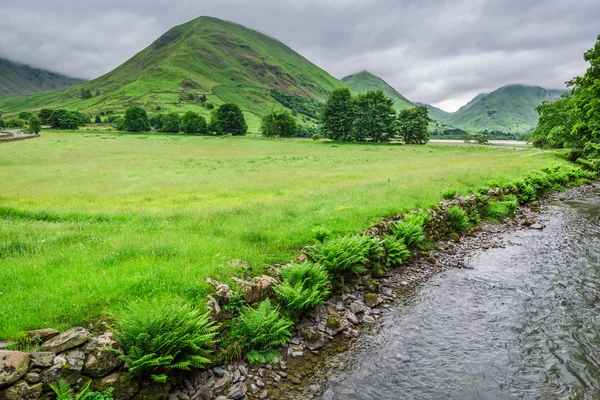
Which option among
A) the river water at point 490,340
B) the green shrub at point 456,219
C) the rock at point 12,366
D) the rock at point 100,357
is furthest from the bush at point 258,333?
the green shrub at point 456,219

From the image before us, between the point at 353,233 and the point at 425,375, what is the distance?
22.7 feet

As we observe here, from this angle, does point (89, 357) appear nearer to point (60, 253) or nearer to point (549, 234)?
point (60, 253)

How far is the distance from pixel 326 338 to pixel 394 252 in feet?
20.1

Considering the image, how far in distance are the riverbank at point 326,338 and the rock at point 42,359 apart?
2.65 meters

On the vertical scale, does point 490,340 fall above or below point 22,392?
below

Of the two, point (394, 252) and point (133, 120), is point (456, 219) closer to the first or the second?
point (394, 252)

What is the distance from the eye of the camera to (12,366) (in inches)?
227

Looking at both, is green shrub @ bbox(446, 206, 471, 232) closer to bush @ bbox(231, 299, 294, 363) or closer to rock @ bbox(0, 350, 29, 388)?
bush @ bbox(231, 299, 294, 363)

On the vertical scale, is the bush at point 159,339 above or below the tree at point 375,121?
below

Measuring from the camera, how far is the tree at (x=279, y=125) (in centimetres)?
12800

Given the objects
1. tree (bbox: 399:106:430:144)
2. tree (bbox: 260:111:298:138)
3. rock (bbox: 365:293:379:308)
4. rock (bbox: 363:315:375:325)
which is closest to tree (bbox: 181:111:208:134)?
tree (bbox: 260:111:298:138)

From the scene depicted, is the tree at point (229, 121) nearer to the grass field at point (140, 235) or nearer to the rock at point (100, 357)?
the grass field at point (140, 235)

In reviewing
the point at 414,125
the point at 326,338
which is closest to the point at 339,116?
the point at 414,125

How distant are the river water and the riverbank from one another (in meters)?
0.38
